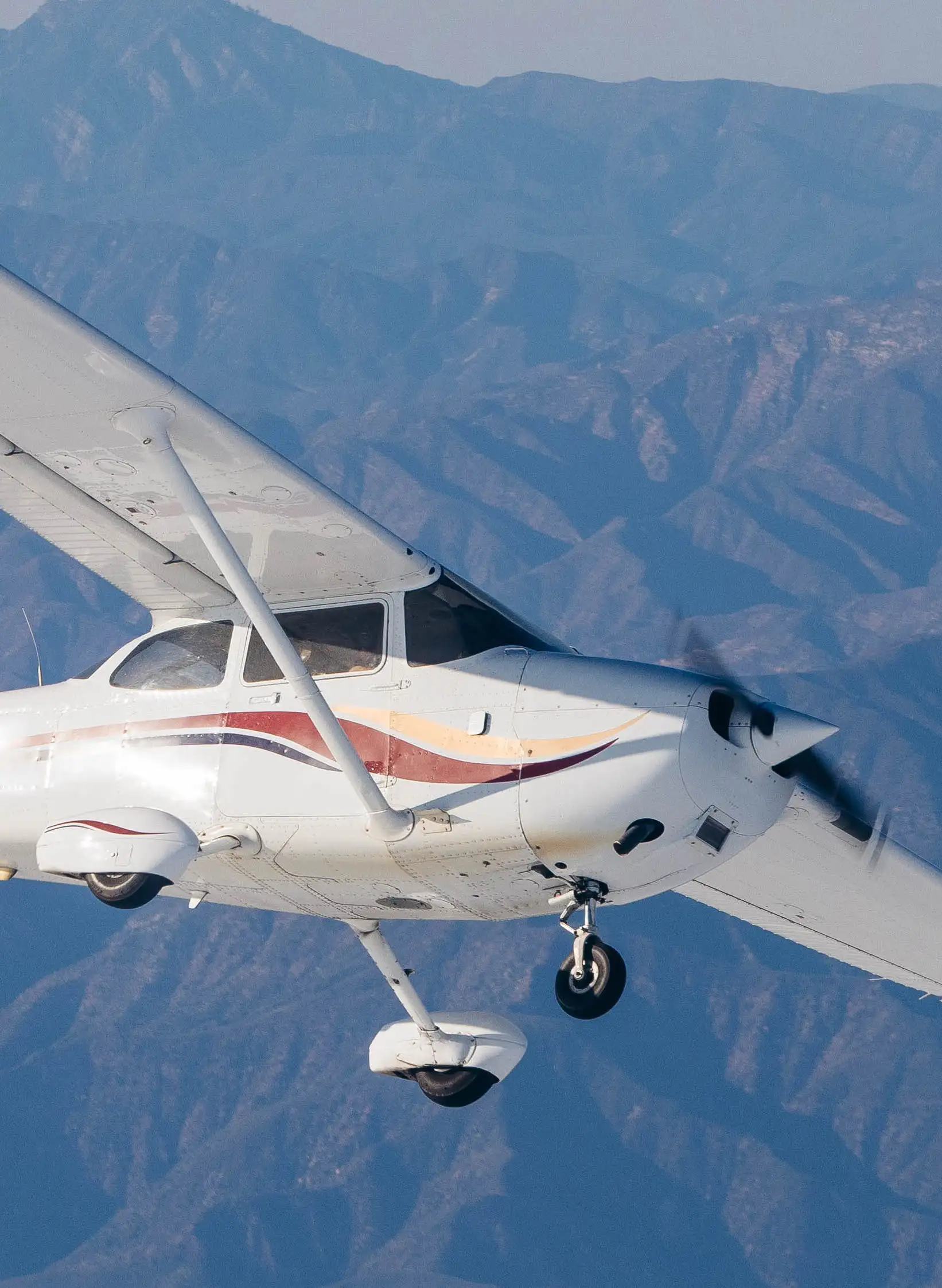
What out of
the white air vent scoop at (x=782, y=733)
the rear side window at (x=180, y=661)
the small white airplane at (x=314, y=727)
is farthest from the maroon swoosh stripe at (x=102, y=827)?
the white air vent scoop at (x=782, y=733)

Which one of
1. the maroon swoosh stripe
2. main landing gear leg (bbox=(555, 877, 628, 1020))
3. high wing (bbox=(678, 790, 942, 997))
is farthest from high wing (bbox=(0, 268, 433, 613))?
high wing (bbox=(678, 790, 942, 997))

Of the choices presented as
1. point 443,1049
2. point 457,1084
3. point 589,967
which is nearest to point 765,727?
point 589,967

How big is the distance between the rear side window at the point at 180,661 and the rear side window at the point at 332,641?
438 mm

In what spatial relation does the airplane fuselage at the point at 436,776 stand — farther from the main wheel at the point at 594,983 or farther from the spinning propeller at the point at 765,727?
the main wheel at the point at 594,983

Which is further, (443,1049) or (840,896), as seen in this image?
(840,896)

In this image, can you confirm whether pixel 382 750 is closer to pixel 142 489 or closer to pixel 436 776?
pixel 436 776

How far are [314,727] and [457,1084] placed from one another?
531 centimetres

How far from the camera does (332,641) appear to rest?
1878 centimetres

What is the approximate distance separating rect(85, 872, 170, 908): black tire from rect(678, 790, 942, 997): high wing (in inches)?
197

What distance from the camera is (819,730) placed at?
17.2 meters

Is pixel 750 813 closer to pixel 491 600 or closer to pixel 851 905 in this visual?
pixel 491 600

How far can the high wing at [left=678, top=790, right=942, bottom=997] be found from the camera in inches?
831

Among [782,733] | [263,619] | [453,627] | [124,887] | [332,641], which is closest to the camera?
[782,733]

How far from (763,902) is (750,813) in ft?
18.3
